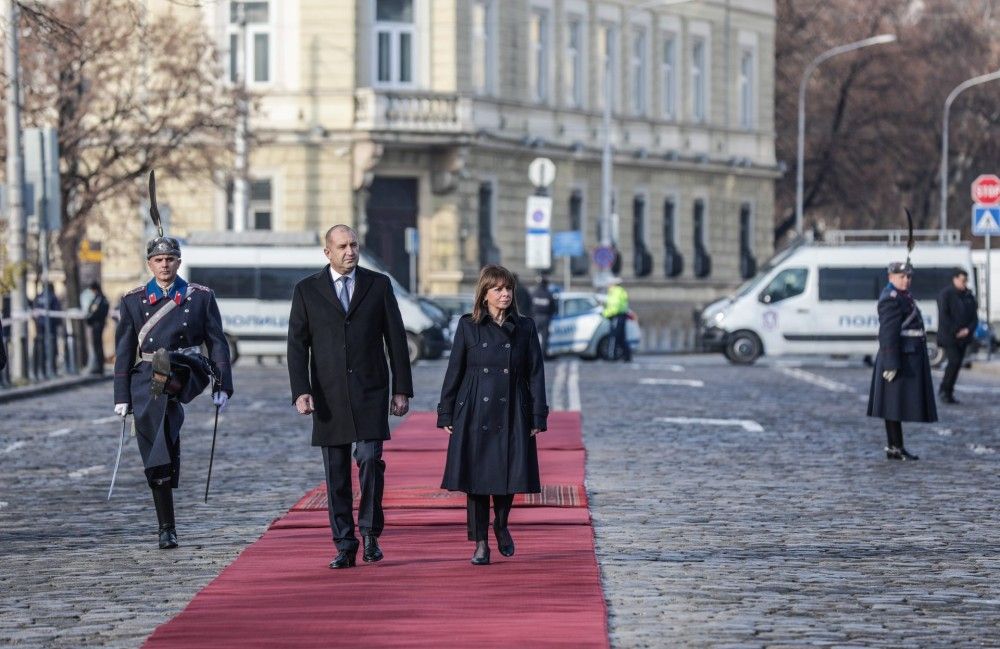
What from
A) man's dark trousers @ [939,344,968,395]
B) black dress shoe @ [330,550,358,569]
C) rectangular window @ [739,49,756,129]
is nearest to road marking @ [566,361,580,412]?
man's dark trousers @ [939,344,968,395]

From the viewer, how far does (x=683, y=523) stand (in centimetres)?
1435

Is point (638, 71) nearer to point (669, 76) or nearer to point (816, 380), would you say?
point (669, 76)

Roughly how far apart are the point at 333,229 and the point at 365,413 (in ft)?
3.13

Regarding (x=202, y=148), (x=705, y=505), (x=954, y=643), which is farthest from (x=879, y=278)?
(x=954, y=643)

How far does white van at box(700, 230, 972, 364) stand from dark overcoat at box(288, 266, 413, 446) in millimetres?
31776

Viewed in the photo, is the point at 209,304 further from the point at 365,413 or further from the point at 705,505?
the point at 705,505

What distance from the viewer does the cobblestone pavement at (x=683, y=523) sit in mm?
10180

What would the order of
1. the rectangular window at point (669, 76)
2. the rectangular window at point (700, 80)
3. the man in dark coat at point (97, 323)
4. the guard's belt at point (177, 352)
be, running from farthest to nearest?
the rectangular window at point (700, 80), the rectangular window at point (669, 76), the man in dark coat at point (97, 323), the guard's belt at point (177, 352)

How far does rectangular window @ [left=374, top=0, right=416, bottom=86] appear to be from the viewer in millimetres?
54531

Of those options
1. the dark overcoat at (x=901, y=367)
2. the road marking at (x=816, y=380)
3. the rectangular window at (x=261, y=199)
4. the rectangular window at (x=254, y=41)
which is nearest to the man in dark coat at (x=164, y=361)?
the dark overcoat at (x=901, y=367)

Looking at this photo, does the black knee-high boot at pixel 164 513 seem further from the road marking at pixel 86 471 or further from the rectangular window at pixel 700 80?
the rectangular window at pixel 700 80

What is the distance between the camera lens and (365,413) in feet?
39.3

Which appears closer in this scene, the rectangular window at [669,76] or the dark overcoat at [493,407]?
the dark overcoat at [493,407]

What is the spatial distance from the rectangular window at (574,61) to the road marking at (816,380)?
20.3 metres
